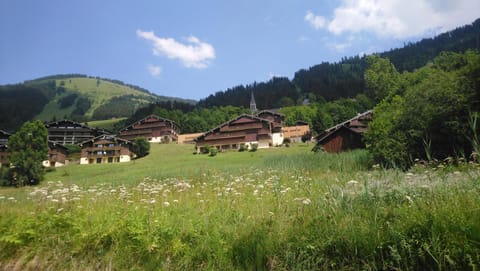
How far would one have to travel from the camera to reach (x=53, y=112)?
169 metres

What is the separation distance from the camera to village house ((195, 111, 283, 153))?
217 feet

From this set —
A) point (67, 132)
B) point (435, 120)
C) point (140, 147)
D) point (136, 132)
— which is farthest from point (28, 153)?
point (435, 120)

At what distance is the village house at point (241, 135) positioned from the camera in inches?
2601

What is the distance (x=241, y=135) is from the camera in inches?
2633

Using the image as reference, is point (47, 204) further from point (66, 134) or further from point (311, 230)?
point (66, 134)

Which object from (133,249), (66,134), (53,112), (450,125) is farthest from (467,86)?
(53,112)

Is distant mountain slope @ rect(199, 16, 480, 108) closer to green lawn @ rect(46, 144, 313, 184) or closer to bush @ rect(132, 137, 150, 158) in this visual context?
bush @ rect(132, 137, 150, 158)

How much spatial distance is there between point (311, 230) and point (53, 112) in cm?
20572

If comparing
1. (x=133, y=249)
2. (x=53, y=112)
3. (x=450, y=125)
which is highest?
(x=53, y=112)

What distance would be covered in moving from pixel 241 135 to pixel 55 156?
4281cm

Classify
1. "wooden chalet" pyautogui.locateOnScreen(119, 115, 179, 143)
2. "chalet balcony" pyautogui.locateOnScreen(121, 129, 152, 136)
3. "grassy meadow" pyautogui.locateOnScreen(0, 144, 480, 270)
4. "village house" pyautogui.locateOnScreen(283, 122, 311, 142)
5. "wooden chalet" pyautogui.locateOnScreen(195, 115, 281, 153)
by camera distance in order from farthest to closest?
1. "chalet balcony" pyautogui.locateOnScreen(121, 129, 152, 136)
2. "wooden chalet" pyautogui.locateOnScreen(119, 115, 179, 143)
3. "village house" pyautogui.locateOnScreen(283, 122, 311, 142)
4. "wooden chalet" pyautogui.locateOnScreen(195, 115, 281, 153)
5. "grassy meadow" pyautogui.locateOnScreen(0, 144, 480, 270)

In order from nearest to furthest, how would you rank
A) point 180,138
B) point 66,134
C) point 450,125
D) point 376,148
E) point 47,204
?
1. point 47,204
2. point 450,125
3. point 376,148
4. point 66,134
5. point 180,138

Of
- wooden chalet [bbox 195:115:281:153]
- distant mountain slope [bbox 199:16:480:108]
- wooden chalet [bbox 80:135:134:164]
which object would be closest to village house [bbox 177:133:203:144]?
wooden chalet [bbox 195:115:281:153]

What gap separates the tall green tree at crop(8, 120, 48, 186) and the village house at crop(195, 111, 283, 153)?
31.3m
